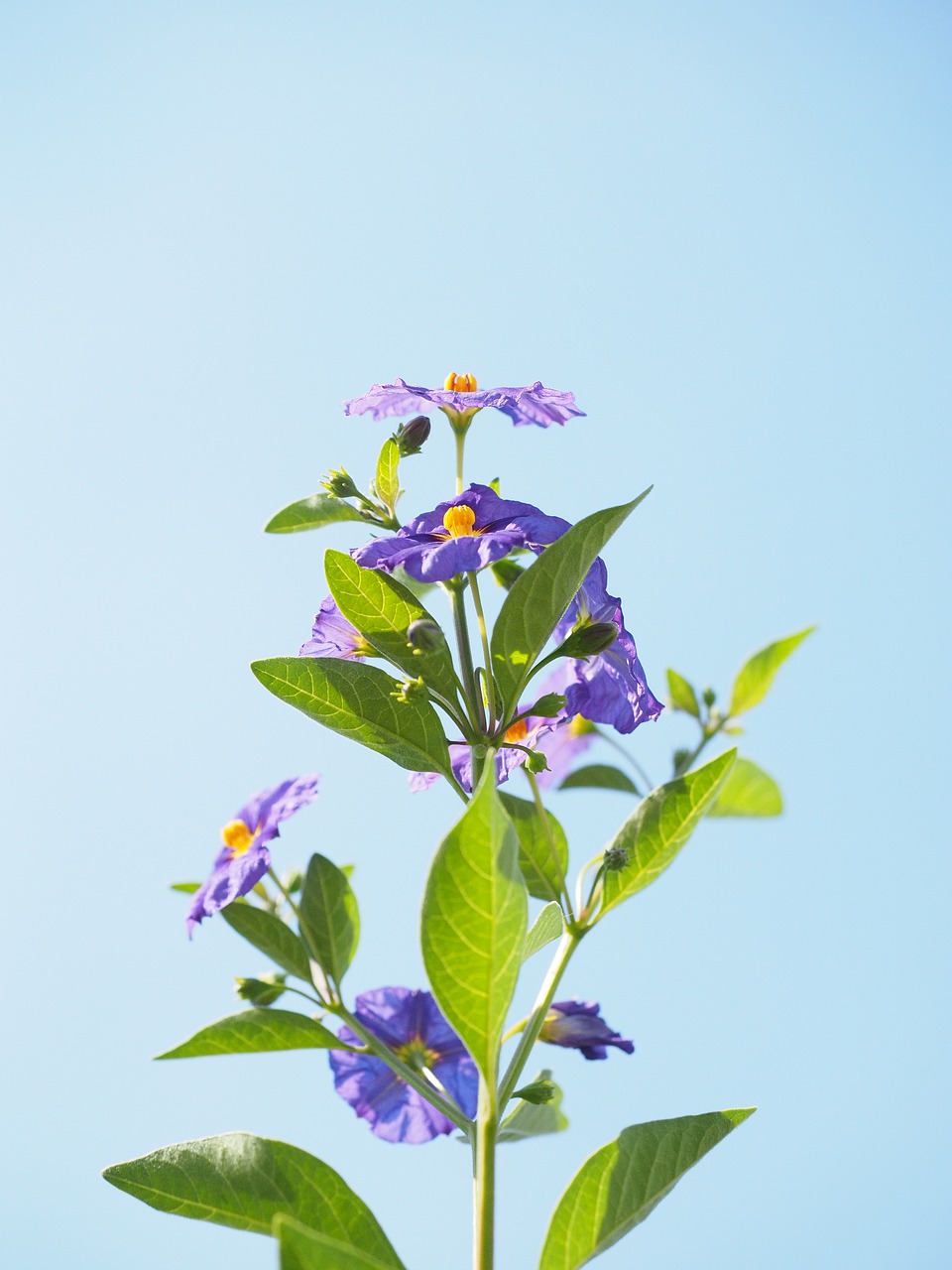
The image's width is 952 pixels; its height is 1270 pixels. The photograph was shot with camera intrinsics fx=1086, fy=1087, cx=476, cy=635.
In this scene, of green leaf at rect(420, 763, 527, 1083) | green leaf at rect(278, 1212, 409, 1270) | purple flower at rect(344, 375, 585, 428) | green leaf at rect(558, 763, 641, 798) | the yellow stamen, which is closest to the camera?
green leaf at rect(278, 1212, 409, 1270)

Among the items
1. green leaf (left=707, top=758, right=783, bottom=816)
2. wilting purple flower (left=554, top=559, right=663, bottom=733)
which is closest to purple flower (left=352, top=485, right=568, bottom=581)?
wilting purple flower (left=554, top=559, right=663, bottom=733)

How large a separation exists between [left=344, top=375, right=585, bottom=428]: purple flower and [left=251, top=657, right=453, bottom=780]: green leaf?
0.39 meters

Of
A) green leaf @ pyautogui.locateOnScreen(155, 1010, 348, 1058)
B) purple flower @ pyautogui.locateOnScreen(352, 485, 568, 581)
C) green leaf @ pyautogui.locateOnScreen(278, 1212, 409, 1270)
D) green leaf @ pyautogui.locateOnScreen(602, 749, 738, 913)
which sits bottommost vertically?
green leaf @ pyautogui.locateOnScreen(278, 1212, 409, 1270)

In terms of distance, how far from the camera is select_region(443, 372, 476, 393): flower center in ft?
5.15

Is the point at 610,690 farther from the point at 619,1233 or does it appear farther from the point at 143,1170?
the point at 143,1170

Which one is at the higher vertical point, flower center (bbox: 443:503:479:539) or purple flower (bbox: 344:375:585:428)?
purple flower (bbox: 344:375:585:428)

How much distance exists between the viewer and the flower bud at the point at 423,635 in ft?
4.05

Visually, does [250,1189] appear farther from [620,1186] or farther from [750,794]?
[750,794]

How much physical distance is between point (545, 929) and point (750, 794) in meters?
1.29

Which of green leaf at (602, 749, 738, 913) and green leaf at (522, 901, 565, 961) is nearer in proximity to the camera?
green leaf at (602, 749, 738, 913)

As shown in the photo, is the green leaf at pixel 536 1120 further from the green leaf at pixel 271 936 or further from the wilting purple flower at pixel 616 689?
the wilting purple flower at pixel 616 689

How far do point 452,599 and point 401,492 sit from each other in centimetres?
25

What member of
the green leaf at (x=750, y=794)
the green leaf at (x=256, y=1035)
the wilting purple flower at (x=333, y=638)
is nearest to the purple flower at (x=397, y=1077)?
the green leaf at (x=256, y=1035)

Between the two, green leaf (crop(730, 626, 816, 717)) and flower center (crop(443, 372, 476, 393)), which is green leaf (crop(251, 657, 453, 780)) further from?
green leaf (crop(730, 626, 816, 717))
